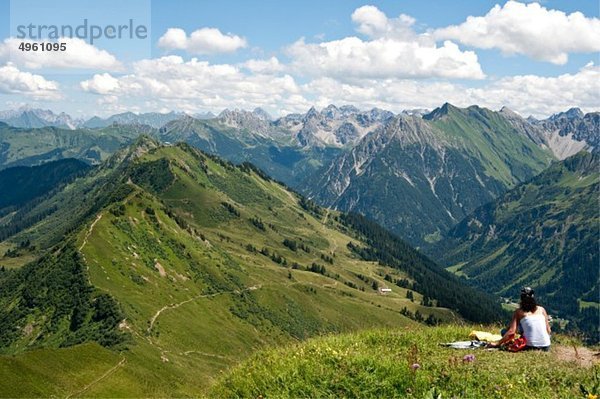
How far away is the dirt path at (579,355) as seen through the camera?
21470 mm

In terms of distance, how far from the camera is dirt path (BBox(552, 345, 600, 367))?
70.4ft

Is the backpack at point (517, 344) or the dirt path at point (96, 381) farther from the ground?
the backpack at point (517, 344)

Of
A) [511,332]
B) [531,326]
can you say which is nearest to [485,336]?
[511,332]

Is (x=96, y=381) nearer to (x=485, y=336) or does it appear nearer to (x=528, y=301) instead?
(x=485, y=336)

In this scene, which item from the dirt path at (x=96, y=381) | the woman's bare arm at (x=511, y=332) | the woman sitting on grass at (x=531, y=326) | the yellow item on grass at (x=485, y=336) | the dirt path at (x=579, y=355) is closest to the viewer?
the dirt path at (x=579, y=355)

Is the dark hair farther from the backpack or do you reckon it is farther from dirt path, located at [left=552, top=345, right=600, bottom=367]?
dirt path, located at [left=552, top=345, right=600, bottom=367]

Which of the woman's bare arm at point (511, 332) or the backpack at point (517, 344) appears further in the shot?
the woman's bare arm at point (511, 332)

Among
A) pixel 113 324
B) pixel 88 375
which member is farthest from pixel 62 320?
pixel 88 375

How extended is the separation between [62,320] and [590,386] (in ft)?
643

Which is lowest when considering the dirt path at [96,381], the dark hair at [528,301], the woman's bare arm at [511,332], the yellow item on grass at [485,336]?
the dirt path at [96,381]

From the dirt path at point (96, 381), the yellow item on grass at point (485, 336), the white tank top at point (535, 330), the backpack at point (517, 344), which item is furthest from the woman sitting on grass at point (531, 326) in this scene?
the dirt path at point (96, 381)

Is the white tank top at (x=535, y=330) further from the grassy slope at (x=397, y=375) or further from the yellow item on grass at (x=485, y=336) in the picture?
the yellow item on grass at (x=485, y=336)

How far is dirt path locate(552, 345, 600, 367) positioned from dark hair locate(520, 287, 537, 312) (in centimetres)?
218

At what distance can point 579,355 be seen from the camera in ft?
76.5
